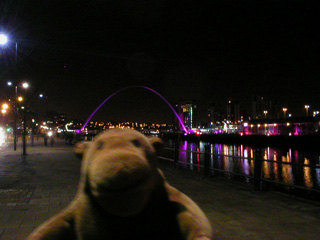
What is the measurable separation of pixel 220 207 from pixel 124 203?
445 cm

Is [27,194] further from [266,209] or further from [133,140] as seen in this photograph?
[133,140]

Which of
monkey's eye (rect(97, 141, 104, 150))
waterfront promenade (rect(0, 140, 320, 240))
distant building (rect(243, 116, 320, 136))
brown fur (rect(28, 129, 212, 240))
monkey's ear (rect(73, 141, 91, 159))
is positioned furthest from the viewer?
distant building (rect(243, 116, 320, 136))

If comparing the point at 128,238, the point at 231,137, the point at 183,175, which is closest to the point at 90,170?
the point at 128,238

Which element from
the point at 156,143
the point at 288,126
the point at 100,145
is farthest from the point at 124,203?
the point at 288,126

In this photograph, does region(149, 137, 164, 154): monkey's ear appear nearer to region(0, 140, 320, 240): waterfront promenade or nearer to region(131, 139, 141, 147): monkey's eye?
region(131, 139, 141, 147): monkey's eye

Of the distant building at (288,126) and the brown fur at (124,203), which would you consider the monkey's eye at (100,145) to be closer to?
the brown fur at (124,203)

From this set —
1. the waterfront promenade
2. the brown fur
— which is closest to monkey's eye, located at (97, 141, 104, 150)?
the brown fur

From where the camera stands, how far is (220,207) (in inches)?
231

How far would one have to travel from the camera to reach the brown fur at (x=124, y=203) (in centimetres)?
176

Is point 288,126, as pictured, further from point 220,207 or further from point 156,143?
point 156,143

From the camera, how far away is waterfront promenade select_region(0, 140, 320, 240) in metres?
4.45

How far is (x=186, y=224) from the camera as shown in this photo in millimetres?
2055

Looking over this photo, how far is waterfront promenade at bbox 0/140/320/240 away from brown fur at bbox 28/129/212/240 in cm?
234

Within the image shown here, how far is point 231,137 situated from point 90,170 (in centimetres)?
8078
